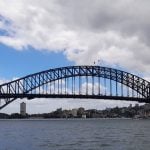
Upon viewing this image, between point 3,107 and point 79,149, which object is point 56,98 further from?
point 79,149

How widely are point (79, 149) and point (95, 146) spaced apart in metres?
3.41

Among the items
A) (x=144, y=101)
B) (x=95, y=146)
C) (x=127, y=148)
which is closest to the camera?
(x=127, y=148)

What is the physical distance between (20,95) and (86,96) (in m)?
19.8

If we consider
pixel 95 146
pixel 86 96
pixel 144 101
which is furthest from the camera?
pixel 144 101

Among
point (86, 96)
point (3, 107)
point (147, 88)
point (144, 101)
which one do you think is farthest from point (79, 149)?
point (147, 88)

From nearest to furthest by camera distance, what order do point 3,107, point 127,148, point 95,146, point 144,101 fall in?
point 127,148
point 95,146
point 3,107
point 144,101

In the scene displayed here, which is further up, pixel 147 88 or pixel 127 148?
pixel 147 88

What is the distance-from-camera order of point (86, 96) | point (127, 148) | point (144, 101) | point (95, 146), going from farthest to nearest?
point (144, 101), point (86, 96), point (95, 146), point (127, 148)

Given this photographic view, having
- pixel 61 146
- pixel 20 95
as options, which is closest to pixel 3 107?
pixel 20 95

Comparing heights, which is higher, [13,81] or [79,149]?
[13,81]

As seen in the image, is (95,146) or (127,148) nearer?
(127,148)

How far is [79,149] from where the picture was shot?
48.0 metres

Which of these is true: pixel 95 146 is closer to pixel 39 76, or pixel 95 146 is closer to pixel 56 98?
pixel 56 98

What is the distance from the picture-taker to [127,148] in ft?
157
